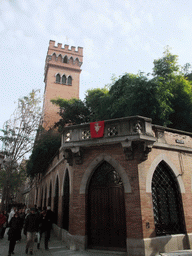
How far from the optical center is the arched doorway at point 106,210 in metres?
8.00

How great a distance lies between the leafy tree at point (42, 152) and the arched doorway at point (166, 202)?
13.5 m

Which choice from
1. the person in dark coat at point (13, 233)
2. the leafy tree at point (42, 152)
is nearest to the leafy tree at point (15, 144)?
the leafy tree at point (42, 152)

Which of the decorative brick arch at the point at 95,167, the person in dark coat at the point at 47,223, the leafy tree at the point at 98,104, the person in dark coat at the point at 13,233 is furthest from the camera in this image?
the leafy tree at the point at 98,104

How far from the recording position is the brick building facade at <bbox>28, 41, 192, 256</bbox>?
7.80m

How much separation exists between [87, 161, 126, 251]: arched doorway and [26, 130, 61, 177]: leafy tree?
1235 cm

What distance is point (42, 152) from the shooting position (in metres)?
20.7

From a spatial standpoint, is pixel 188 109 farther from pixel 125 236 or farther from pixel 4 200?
pixel 4 200

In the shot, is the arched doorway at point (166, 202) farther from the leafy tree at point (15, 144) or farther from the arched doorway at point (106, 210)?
the leafy tree at point (15, 144)

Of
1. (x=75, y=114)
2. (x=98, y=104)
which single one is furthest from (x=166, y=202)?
(x=75, y=114)

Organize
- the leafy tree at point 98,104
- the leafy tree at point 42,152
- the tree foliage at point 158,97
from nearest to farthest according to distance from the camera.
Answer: the tree foliage at point 158,97 → the leafy tree at point 98,104 → the leafy tree at point 42,152

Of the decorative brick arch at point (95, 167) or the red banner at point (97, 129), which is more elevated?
the red banner at point (97, 129)

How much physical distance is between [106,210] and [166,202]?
270cm

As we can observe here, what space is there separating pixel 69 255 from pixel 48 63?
29.5m

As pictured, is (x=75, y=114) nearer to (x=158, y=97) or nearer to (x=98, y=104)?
(x=98, y=104)
